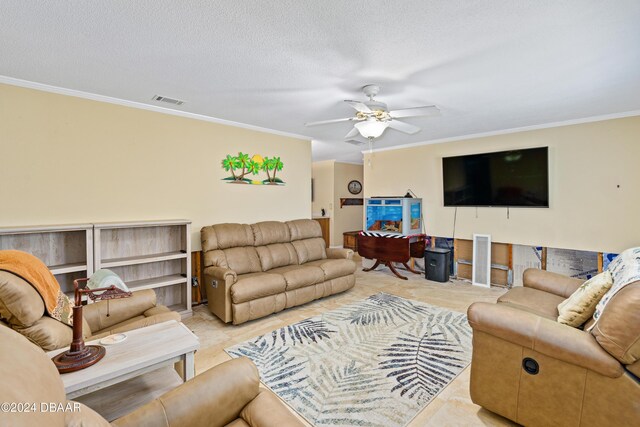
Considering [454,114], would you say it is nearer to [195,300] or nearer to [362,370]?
[362,370]

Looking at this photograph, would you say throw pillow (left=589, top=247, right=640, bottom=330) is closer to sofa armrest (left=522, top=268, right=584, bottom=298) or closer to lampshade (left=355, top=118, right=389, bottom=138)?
sofa armrest (left=522, top=268, right=584, bottom=298)

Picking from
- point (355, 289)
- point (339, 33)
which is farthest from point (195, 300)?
point (339, 33)

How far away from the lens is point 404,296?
4.27 meters

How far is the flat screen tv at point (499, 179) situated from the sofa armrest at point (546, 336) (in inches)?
128

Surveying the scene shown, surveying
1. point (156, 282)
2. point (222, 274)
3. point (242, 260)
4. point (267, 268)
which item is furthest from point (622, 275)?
point (156, 282)

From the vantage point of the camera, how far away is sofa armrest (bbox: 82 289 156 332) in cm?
223

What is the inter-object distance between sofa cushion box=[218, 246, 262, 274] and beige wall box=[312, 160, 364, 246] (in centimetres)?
393

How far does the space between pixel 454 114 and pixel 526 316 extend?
274 cm

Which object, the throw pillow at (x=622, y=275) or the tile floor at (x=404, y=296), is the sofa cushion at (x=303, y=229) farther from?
the throw pillow at (x=622, y=275)

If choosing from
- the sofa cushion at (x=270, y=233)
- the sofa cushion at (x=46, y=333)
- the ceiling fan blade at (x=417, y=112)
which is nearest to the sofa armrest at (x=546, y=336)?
the ceiling fan blade at (x=417, y=112)

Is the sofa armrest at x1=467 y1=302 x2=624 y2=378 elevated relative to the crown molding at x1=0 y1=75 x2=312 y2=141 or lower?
→ lower

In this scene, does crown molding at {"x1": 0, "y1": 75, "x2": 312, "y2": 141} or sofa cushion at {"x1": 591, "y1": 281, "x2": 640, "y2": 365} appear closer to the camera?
sofa cushion at {"x1": 591, "y1": 281, "x2": 640, "y2": 365}

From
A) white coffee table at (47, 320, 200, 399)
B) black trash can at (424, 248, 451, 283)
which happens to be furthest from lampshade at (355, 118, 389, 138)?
black trash can at (424, 248, 451, 283)

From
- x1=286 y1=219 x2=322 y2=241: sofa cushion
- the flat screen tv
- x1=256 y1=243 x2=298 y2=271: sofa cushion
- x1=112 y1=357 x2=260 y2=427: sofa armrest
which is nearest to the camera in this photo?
x1=112 y1=357 x2=260 y2=427: sofa armrest
